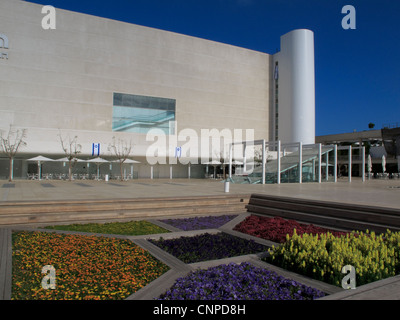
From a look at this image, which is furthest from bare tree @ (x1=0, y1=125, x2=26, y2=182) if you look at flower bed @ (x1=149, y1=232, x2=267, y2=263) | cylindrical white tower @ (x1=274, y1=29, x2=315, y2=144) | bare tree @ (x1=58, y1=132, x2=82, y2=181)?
cylindrical white tower @ (x1=274, y1=29, x2=315, y2=144)

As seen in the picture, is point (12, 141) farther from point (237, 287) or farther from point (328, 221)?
point (237, 287)

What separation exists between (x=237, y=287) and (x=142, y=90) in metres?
42.7

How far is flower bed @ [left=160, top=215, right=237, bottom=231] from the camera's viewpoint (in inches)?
384

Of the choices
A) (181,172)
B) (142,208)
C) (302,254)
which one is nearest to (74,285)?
(302,254)

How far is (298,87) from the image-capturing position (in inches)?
2120

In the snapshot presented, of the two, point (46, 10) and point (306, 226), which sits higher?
point (46, 10)

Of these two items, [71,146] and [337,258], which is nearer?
[337,258]

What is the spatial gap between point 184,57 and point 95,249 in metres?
44.9

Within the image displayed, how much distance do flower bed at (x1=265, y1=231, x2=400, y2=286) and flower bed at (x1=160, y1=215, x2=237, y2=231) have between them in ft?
12.6

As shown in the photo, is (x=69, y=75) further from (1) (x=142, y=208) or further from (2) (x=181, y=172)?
(1) (x=142, y=208)

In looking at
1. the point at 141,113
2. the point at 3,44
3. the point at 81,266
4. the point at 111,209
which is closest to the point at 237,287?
the point at 81,266

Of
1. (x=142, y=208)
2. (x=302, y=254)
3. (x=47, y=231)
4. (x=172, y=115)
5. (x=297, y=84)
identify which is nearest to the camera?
(x=302, y=254)

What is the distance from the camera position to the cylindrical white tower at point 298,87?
53.8 m

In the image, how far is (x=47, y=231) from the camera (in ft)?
27.4
